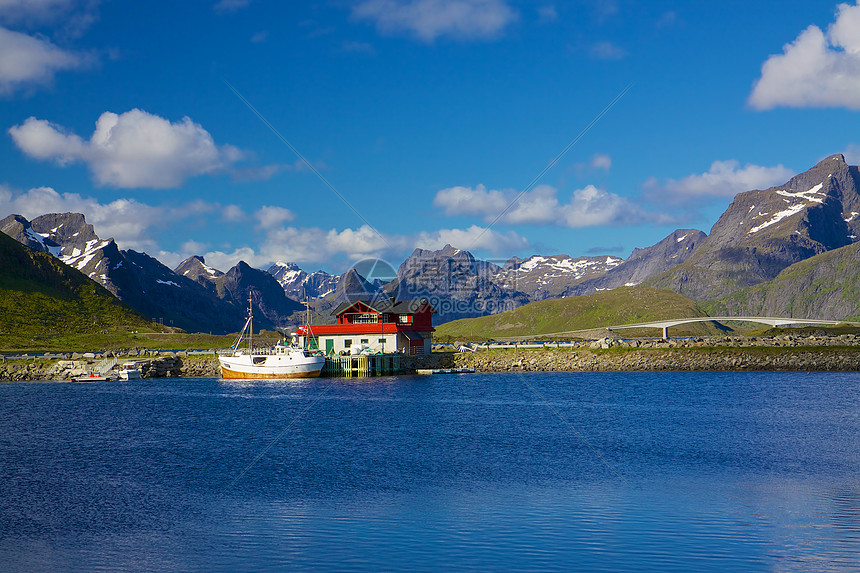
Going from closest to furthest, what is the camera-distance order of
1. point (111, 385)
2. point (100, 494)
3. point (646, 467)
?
point (100, 494) < point (646, 467) < point (111, 385)

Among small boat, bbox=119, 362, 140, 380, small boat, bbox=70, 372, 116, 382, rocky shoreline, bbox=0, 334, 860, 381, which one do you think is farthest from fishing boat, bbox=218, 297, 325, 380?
small boat, bbox=70, 372, 116, 382

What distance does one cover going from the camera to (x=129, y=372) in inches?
4515

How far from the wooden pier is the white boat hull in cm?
297

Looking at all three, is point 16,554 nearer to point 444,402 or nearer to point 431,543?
point 431,543

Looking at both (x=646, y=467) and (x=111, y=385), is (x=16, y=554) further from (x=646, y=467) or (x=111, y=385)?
(x=111, y=385)

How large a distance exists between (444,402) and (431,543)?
50.3m

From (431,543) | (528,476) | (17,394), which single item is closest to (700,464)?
(528,476)

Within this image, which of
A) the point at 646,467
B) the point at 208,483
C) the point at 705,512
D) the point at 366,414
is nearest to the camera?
the point at 705,512

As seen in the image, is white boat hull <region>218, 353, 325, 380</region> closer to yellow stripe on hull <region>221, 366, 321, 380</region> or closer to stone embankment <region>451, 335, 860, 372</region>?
yellow stripe on hull <region>221, 366, 321, 380</region>

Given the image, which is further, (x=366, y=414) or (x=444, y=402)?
(x=444, y=402)

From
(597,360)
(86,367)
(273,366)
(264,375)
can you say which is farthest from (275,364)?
(597,360)

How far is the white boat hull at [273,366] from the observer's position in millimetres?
107250

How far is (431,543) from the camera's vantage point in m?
24.1

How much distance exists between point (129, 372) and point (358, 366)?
39487mm
